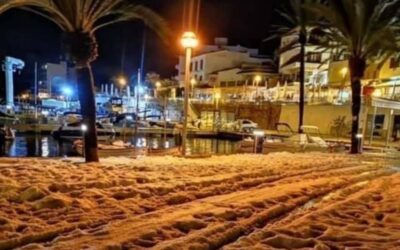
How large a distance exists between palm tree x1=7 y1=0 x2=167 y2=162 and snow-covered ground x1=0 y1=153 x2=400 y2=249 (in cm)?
348

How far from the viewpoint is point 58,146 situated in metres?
38.1

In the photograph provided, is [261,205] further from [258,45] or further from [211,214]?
[258,45]

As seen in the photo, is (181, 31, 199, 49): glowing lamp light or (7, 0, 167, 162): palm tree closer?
(7, 0, 167, 162): palm tree

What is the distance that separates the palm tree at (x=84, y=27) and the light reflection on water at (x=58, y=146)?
1568cm

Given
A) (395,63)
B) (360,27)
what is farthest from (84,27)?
(395,63)

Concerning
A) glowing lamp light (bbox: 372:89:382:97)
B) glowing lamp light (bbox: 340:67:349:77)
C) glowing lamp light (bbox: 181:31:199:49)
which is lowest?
glowing lamp light (bbox: 372:89:382:97)

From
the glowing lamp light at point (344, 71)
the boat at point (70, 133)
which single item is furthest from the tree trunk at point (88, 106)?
the glowing lamp light at point (344, 71)

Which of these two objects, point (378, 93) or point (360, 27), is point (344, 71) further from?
point (360, 27)

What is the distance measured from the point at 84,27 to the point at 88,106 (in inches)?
89.1

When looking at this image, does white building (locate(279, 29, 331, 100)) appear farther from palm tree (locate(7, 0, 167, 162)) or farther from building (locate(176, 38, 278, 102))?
palm tree (locate(7, 0, 167, 162))

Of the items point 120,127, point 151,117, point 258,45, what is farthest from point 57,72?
point 120,127

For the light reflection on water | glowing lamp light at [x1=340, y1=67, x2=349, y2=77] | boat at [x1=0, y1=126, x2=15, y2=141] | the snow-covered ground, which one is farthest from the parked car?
the snow-covered ground

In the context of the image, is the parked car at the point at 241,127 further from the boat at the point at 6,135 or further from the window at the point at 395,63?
the boat at the point at 6,135

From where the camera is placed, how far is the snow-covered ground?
5.06 metres
